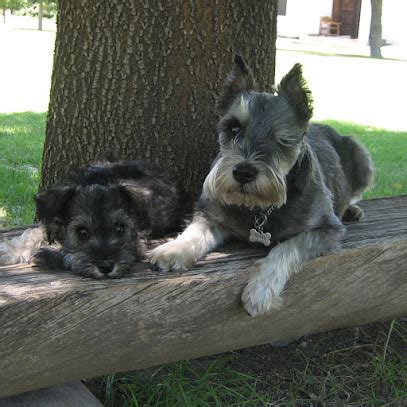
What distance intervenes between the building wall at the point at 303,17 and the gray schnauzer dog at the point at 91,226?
47128 millimetres

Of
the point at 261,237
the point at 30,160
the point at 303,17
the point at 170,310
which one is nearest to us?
the point at 170,310

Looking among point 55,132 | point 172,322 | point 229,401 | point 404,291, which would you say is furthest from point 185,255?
point 55,132

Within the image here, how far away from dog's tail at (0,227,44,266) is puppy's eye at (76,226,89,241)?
38cm

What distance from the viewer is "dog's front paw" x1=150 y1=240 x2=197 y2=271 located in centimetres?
354

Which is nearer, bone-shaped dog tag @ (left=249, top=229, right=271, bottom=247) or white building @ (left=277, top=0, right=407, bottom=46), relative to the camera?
bone-shaped dog tag @ (left=249, top=229, right=271, bottom=247)

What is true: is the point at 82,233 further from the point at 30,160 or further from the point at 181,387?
the point at 30,160

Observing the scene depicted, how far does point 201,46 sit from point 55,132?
1.30m

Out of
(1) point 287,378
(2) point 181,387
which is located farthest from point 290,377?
(2) point 181,387

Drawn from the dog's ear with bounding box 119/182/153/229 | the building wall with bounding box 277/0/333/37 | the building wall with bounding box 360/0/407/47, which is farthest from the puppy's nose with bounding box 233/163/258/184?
the building wall with bounding box 277/0/333/37

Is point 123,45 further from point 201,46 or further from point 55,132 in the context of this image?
point 55,132

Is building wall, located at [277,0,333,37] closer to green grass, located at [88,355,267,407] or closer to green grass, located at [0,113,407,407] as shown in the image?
green grass, located at [0,113,407,407]

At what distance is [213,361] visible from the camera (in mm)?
4512

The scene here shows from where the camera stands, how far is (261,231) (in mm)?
3885

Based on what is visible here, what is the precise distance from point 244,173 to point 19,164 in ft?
20.2
